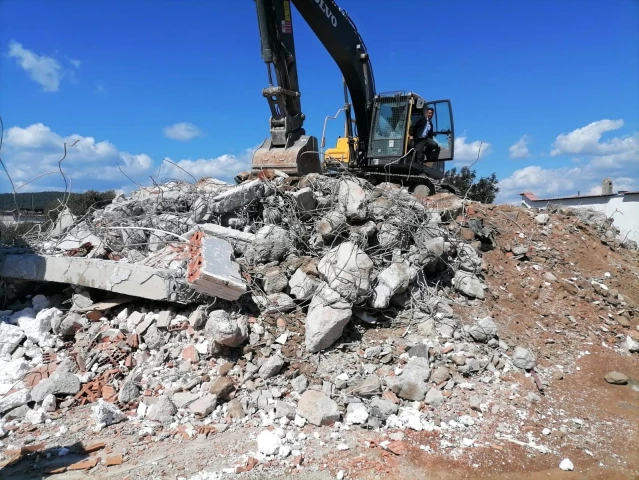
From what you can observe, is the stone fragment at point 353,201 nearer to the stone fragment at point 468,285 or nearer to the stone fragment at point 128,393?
the stone fragment at point 468,285

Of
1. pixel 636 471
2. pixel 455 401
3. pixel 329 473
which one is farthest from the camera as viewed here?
pixel 455 401

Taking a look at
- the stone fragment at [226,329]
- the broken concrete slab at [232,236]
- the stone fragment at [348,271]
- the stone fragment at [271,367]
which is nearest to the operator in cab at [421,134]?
the stone fragment at [348,271]

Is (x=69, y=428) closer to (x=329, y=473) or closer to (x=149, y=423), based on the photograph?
(x=149, y=423)

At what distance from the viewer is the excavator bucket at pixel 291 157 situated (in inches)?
265

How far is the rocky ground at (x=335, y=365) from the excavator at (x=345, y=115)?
1293 mm

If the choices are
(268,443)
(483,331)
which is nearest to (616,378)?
(483,331)

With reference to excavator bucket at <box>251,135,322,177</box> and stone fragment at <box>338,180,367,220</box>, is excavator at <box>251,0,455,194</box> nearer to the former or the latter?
excavator bucket at <box>251,135,322,177</box>

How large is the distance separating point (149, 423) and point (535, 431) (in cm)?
320

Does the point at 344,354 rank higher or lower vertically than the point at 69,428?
higher

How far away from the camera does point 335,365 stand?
420 centimetres

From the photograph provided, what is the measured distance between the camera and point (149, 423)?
3.62m

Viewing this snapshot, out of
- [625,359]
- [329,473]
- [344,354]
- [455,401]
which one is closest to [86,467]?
[329,473]

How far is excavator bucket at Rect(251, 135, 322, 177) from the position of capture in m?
6.74

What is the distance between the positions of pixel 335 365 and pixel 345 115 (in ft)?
21.3
